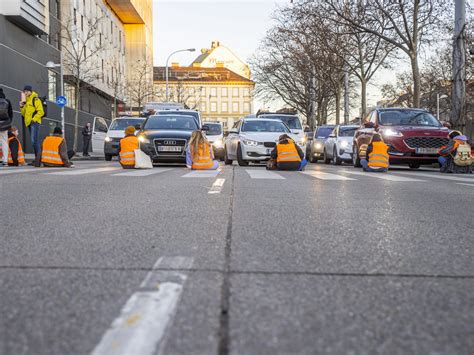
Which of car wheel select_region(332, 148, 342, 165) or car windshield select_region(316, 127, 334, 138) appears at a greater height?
car windshield select_region(316, 127, 334, 138)

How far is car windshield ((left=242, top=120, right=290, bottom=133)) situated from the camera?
1916 cm

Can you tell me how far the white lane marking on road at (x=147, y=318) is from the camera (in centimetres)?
180

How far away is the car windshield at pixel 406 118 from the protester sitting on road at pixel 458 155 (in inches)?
112

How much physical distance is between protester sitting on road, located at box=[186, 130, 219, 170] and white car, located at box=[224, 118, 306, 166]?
126 inches

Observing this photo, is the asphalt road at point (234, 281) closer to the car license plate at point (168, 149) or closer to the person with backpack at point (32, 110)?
the car license plate at point (168, 149)

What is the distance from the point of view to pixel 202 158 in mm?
14625

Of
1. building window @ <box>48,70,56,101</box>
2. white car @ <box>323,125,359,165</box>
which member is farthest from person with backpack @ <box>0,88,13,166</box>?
building window @ <box>48,70,56,101</box>

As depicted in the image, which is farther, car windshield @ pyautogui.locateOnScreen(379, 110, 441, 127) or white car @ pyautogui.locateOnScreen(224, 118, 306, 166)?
car windshield @ pyautogui.locateOnScreen(379, 110, 441, 127)

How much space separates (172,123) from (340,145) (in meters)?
7.59

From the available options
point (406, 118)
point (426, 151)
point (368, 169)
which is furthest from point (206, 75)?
point (368, 169)

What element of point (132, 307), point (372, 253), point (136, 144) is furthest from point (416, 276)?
point (136, 144)

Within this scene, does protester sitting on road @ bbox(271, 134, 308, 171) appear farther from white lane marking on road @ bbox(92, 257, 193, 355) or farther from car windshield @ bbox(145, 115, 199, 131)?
white lane marking on road @ bbox(92, 257, 193, 355)

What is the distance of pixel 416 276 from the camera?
288 cm

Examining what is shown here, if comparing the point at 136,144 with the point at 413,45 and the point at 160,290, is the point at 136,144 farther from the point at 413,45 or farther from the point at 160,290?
the point at 413,45
